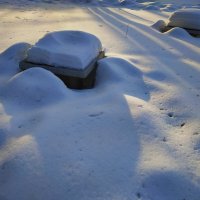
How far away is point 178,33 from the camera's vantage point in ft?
18.6

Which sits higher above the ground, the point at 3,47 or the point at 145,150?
the point at 145,150

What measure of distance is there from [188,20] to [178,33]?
0.39 metres

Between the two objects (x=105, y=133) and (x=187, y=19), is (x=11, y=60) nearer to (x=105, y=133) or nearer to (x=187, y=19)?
(x=105, y=133)

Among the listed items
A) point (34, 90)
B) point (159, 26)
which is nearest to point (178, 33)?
point (159, 26)

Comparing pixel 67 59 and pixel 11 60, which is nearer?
pixel 67 59

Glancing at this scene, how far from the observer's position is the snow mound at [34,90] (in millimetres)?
2774

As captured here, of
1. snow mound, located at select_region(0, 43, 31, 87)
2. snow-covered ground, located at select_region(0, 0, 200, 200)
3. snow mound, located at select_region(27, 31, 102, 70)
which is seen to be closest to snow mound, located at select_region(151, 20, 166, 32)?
snow-covered ground, located at select_region(0, 0, 200, 200)

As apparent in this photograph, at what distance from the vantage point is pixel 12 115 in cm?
257

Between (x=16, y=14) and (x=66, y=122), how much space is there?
222 inches

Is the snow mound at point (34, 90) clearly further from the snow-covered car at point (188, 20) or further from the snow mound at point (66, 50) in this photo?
the snow-covered car at point (188, 20)

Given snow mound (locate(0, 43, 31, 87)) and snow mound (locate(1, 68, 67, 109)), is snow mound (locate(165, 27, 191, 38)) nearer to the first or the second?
snow mound (locate(0, 43, 31, 87))

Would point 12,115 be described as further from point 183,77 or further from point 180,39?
point 180,39

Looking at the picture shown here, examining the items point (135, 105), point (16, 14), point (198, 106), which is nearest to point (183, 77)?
point (198, 106)

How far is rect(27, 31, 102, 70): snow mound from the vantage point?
3.27 metres
